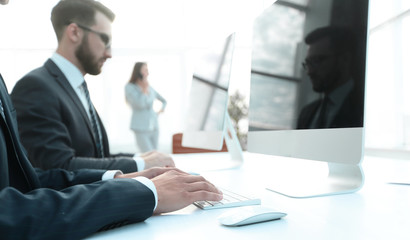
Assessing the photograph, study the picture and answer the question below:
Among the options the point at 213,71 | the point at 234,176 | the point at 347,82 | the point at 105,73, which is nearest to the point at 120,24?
the point at 105,73

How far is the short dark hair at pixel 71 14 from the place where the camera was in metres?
1.45

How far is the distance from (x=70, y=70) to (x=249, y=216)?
1.21 m

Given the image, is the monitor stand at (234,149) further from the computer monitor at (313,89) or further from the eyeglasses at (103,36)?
the eyeglasses at (103,36)

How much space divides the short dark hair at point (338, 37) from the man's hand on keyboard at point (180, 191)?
435 mm

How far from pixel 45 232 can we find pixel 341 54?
68 cm

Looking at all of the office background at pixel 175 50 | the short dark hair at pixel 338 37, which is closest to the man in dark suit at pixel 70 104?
the short dark hair at pixel 338 37

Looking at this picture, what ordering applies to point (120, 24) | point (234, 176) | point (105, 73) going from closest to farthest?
point (234, 176) < point (120, 24) < point (105, 73)

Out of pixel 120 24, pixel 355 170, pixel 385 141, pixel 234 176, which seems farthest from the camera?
pixel 120 24

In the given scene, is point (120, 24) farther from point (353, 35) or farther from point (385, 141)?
point (353, 35)

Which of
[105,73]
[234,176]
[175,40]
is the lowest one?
[234,176]

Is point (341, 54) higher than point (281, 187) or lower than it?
higher

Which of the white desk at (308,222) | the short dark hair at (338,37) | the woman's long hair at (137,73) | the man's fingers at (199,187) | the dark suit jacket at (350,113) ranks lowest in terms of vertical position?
the white desk at (308,222)

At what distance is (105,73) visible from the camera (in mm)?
5133

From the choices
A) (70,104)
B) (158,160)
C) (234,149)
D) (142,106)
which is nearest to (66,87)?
(70,104)
